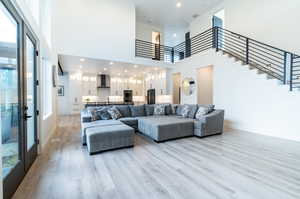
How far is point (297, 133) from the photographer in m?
3.86

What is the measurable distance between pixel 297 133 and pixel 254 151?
186 centimetres

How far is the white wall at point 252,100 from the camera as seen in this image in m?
4.03

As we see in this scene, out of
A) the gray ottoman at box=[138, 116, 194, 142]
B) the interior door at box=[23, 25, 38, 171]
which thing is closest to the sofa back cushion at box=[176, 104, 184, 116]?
the gray ottoman at box=[138, 116, 194, 142]

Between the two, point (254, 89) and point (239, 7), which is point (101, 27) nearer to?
point (239, 7)

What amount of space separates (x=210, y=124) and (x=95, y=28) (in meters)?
6.30

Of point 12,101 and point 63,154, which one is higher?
point 12,101

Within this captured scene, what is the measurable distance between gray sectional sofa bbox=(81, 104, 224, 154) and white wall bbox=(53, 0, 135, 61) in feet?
10.1

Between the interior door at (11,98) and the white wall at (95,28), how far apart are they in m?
4.16

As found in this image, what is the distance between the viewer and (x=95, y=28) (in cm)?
657

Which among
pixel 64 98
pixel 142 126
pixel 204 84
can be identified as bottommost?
pixel 142 126

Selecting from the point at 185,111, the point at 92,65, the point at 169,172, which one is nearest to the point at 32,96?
the point at 169,172


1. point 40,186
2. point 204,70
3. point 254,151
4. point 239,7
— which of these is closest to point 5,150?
point 40,186

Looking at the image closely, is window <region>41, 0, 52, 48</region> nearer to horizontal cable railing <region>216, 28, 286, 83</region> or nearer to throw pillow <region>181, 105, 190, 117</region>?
A: throw pillow <region>181, 105, 190, 117</region>

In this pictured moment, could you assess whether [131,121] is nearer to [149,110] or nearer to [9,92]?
[149,110]
